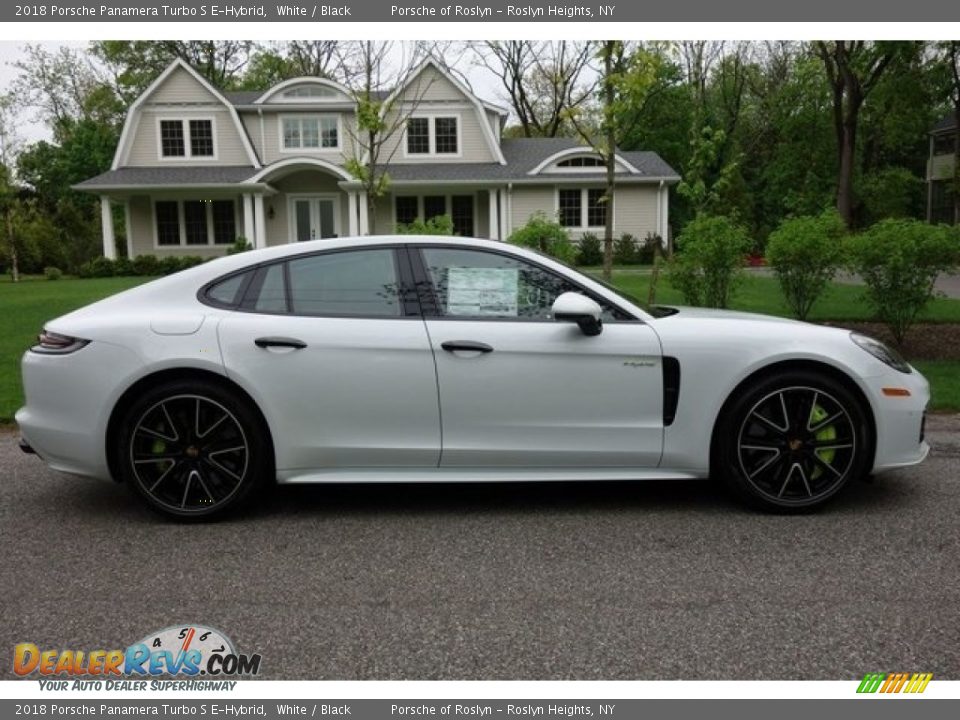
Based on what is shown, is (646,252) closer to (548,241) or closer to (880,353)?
(548,241)

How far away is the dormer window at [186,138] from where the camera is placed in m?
30.1

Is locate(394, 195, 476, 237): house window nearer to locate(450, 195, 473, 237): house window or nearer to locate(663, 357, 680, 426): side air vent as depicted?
locate(450, 195, 473, 237): house window

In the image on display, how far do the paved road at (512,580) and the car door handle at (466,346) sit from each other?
3.10 ft

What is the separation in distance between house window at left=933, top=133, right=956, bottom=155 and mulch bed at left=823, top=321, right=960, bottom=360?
3373cm

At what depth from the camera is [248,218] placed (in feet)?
96.1

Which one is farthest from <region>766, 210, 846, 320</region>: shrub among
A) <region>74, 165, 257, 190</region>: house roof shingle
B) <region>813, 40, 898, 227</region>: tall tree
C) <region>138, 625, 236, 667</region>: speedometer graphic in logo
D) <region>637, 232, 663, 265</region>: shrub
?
<region>74, 165, 257, 190</region>: house roof shingle

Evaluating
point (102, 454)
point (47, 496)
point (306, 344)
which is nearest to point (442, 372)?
point (306, 344)

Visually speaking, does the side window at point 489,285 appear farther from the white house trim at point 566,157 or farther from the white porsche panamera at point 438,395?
the white house trim at point 566,157

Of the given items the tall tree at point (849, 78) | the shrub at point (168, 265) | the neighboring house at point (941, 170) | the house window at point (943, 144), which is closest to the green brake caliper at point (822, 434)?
the shrub at point (168, 265)

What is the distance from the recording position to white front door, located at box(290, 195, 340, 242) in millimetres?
30859

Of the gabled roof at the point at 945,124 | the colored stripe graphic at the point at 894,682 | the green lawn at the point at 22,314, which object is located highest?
the gabled roof at the point at 945,124

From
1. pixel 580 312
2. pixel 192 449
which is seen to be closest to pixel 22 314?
pixel 192 449

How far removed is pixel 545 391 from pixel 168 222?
29.2 meters

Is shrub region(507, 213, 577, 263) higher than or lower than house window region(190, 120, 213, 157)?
lower
